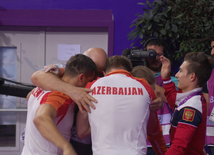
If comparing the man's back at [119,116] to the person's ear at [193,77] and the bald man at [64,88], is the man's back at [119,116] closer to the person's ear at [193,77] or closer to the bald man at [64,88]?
the bald man at [64,88]

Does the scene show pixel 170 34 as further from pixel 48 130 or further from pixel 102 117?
pixel 48 130

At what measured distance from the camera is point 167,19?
9.79 feet

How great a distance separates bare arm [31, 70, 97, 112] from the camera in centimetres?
109

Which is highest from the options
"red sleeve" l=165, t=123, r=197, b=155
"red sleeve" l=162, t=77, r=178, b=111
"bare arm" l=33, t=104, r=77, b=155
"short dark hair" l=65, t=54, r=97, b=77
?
"short dark hair" l=65, t=54, r=97, b=77

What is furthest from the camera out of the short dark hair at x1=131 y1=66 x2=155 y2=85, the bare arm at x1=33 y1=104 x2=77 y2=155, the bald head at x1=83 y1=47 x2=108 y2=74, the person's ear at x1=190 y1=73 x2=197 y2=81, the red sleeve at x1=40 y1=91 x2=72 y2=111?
the bald head at x1=83 y1=47 x2=108 y2=74

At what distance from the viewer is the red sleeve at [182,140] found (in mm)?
1182

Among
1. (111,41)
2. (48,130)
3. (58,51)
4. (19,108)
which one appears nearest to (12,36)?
(58,51)

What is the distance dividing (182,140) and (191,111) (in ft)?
0.57

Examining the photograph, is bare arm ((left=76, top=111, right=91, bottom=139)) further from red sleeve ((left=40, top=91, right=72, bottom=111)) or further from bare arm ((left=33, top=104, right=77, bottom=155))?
bare arm ((left=33, top=104, right=77, bottom=155))

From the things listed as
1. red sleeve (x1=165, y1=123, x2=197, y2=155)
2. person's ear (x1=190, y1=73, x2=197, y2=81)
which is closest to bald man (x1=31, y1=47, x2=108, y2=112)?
red sleeve (x1=165, y1=123, x2=197, y2=155)

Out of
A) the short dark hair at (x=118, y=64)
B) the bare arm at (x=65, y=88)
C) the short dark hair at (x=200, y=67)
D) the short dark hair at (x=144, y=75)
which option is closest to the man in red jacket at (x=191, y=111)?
the short dark hair at (x=200, y=67)

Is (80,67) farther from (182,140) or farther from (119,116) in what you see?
(182,140)

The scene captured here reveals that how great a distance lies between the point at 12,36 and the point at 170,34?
2288 millimetres

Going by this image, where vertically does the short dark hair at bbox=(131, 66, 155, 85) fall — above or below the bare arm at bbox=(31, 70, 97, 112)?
above
